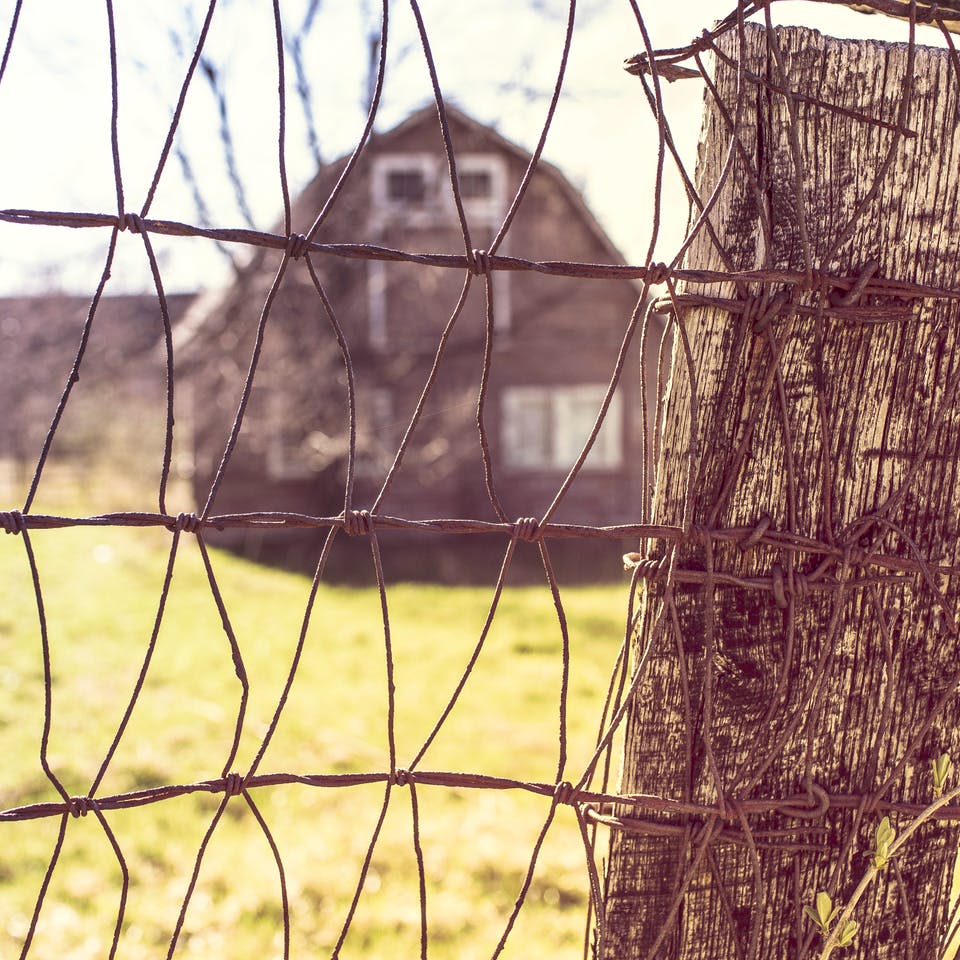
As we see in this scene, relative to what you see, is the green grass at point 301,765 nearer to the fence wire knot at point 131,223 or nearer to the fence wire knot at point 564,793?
the fence wire knot at point 564,793

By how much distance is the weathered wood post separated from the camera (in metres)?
1.12

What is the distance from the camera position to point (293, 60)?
27.4 feet

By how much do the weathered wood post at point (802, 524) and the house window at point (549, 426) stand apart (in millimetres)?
11617

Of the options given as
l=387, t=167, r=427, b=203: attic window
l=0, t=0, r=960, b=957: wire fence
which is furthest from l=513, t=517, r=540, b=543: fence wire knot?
l=387, t=167, r=427, b=203: attic window

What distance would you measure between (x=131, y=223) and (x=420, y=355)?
404 inches

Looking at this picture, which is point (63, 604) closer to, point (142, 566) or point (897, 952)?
point (142, 566)

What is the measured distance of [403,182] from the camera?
37.1 ft

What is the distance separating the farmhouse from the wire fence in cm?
820

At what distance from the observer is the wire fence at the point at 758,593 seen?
1.10 metres

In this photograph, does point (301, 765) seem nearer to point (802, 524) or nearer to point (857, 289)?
point (802, 524)

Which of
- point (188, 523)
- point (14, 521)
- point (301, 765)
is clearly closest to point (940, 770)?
point (188, 523)

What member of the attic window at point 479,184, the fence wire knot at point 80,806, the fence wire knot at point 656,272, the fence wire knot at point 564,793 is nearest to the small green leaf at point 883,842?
the fence wire knot at point 564,793

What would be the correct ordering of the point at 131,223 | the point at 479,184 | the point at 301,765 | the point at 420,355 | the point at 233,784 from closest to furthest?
the point at 131,223 < the point at 233,784 < the point at 301,765 < the point at 420,355 < the point at 479,184

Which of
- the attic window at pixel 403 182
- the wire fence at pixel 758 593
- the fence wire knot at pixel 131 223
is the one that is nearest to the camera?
the fence wire knot at pixel 131 223
